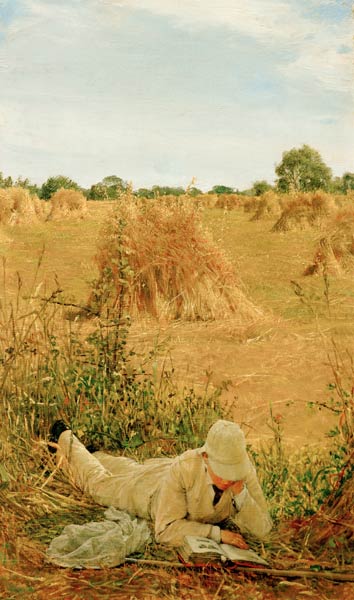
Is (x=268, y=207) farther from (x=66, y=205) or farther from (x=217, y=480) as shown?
(x=217, y=480)

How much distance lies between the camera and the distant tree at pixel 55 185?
15126 mm

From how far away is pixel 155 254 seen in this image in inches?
320

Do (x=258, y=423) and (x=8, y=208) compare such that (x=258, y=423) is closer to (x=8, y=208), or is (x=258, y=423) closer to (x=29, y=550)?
(x=29, y=550)

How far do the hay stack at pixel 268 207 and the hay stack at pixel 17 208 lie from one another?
15.9 ft

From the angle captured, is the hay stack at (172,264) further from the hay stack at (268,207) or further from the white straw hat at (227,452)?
the hay stack at (268,207)

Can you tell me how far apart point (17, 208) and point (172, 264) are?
7.30 meters

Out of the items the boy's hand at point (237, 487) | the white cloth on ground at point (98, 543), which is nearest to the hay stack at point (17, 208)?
the white cloth on ground at point (98, 543)

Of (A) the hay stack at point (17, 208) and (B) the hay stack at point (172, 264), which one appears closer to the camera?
(B) the hay stack at point (172, 264)

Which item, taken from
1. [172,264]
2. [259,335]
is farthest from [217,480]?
[172,264]

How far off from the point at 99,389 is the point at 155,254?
139 inches

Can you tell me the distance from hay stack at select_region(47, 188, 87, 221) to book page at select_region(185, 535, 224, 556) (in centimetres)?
1160

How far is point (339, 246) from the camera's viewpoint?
38.2ft

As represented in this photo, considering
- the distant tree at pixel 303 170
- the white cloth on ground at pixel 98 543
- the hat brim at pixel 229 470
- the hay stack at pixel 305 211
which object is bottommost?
the white cloth on ground at pixel 98 543

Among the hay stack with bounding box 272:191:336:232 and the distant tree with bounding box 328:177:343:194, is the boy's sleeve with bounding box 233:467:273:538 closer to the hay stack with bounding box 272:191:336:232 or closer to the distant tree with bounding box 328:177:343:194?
the hay stack with bounding box 272:191:336:232
